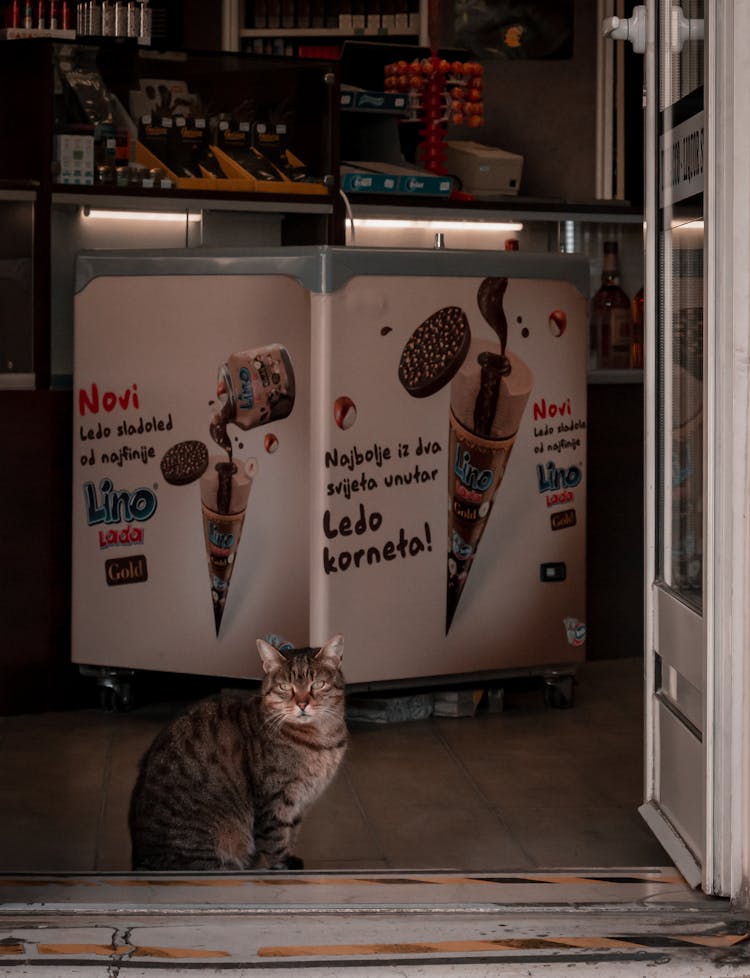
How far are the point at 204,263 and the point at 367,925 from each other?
2547mm

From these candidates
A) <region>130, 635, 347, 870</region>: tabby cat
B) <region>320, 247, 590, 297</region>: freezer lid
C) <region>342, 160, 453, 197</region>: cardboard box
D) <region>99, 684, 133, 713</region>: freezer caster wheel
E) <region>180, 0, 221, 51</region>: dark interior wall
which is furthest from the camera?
<region>180, 0, 221, 51</region>: dark interior wall

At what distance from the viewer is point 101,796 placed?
4.25m

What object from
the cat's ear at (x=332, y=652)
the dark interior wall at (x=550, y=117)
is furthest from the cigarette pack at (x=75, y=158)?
the cat's ear at (x=332, y=652)

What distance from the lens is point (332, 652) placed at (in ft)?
12.3

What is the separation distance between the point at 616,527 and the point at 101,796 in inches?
97.9

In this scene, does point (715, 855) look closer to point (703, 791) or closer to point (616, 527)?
point (703, 791)

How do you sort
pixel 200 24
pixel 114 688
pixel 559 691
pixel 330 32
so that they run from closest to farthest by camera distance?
pixel 114 688, pixel 559 691, pixel 330 32, pixel 200 24

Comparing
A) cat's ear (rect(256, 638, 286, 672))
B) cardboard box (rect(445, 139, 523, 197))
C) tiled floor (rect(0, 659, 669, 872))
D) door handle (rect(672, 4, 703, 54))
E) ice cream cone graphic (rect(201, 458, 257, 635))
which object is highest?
cardboard box (rect(445, 139, 523, 197))

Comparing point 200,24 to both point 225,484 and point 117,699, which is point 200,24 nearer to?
point 225,484

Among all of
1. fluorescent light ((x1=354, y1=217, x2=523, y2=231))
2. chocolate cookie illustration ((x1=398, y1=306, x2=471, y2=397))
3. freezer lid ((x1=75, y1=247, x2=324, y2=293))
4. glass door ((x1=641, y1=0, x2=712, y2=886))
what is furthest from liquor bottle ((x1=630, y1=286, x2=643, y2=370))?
glass door ((x1=641, y1=0, x2=712, y2=886))

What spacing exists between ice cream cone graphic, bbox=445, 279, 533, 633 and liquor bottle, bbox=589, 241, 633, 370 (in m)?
1.04

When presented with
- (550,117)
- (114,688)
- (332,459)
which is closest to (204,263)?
(332,459)

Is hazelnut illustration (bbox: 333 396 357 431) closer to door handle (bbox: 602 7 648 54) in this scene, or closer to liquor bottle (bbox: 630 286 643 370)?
door handle (bbox: 602 7 648 54)

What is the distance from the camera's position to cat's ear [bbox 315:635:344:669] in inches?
147
